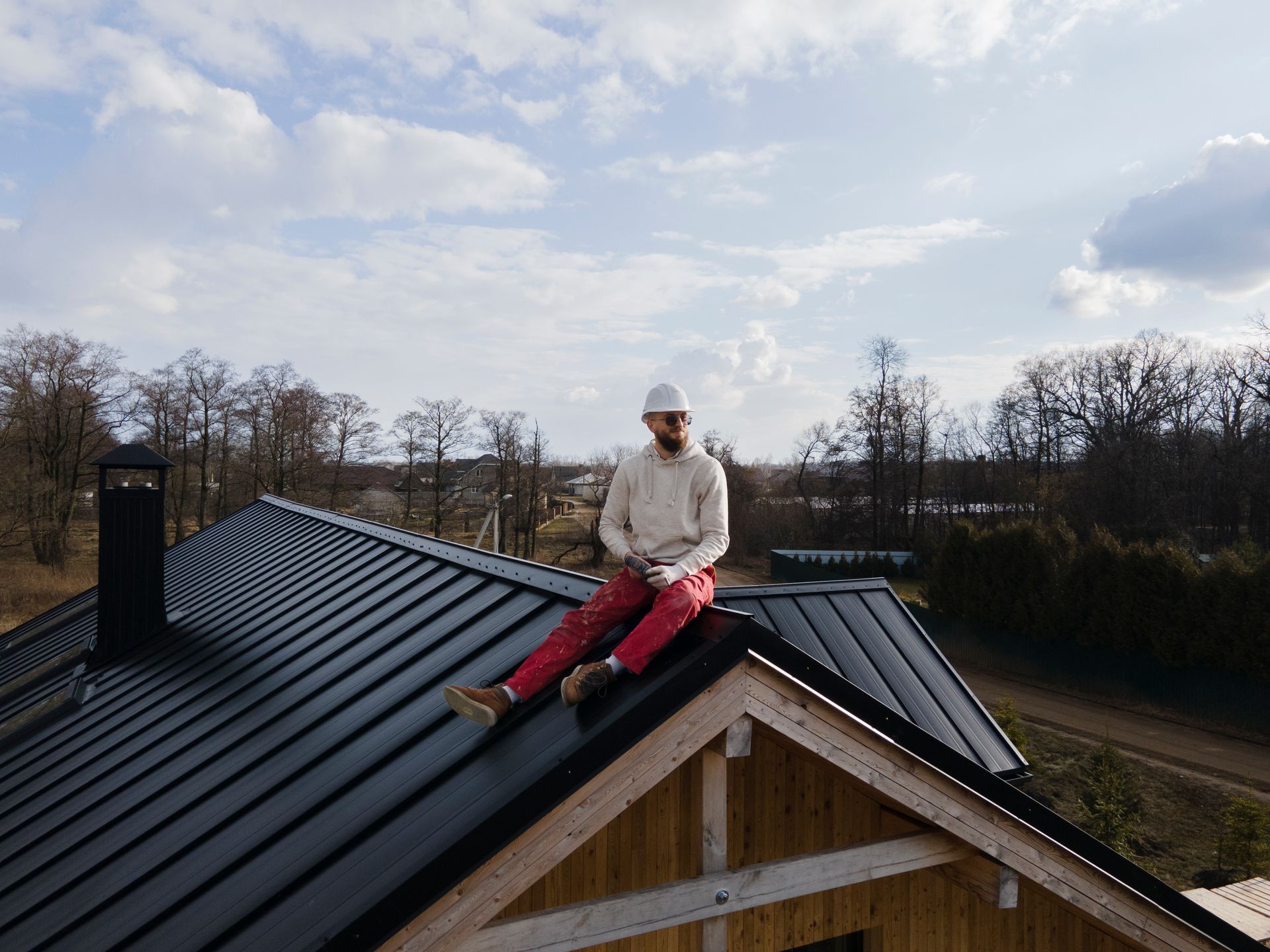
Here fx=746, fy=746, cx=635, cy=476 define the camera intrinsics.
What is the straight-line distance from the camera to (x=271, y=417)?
38.9m

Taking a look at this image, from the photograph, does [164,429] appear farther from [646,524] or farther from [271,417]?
[646,524]

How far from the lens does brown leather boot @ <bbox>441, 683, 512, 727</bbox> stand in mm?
3201

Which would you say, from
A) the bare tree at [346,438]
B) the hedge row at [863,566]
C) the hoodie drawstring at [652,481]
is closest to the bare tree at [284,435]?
the bare tree at [346,438]

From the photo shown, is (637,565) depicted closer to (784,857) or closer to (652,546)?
(652,546)

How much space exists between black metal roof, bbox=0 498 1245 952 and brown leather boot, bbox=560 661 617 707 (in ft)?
0.27

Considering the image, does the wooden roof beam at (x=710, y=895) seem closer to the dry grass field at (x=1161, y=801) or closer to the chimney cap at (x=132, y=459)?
the chimney cap at (x=132, y=459)

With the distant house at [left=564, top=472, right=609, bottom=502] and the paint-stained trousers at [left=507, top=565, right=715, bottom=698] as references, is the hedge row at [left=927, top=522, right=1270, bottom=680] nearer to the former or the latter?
the distant house at [left=564, top=472, right=609, bottom=502]

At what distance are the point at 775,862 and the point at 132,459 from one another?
981cm

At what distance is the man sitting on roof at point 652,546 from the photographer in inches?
128

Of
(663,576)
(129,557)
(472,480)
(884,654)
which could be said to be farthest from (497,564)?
(472,480)

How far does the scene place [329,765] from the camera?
3.79 m

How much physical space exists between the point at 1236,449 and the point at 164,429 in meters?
49.0

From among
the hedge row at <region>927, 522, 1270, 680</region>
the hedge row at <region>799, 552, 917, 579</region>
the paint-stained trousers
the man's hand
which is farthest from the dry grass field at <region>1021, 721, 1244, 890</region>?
the hedge row at <region>799, 552, 917, 579</region>

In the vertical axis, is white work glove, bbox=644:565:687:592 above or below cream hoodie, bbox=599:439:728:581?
below
